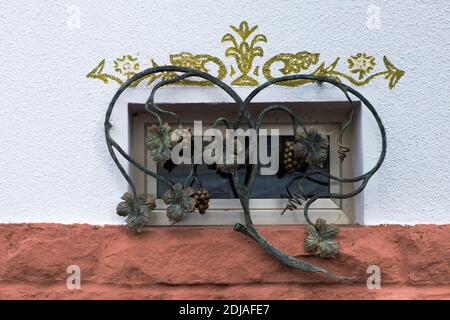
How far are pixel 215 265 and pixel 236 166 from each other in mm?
275

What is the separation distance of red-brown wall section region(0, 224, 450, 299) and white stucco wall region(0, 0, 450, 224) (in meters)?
0.08

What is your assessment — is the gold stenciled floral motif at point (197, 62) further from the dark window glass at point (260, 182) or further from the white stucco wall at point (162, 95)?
the dark window glass at point (260, 182)

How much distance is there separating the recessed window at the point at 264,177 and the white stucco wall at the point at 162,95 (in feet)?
0.26

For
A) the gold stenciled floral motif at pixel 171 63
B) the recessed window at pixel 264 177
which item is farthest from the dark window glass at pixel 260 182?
the gold stenciled floral motif at pixel 171 63

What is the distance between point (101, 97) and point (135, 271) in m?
0.50

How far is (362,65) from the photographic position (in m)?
1.74

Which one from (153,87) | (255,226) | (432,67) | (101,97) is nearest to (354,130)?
(432,67)

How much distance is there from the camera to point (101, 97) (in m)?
1.75

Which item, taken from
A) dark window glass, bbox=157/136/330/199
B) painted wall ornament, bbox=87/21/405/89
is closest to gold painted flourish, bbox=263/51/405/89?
painted wall ornament, bbox=87/21/405/89

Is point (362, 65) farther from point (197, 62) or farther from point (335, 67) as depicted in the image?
point (197, 62)

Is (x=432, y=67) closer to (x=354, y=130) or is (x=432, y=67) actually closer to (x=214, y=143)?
(x=354, y=130)

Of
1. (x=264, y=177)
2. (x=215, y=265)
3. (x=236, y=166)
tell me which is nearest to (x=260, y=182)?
(x=264, y=177)

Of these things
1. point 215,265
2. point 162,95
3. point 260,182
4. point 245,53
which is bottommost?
point 215,265

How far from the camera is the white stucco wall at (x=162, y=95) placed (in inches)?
68.2
